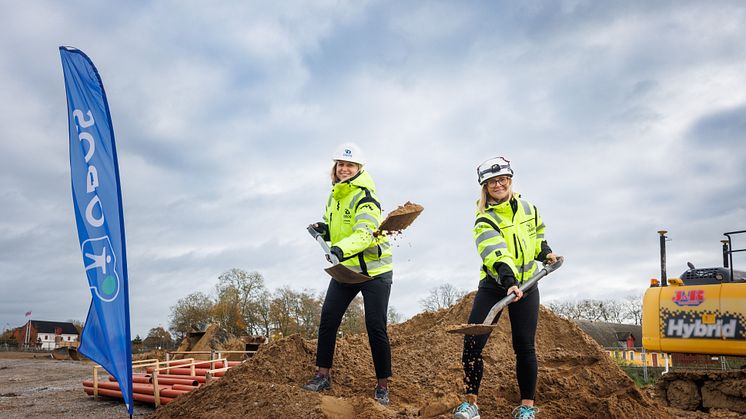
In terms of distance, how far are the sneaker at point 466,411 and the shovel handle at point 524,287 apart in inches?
22.9

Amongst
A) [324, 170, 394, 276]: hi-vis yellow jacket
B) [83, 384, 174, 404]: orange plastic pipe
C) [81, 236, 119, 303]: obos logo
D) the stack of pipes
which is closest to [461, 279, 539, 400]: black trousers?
[324, 170, 394, 276]: hi-vis yellow jacket

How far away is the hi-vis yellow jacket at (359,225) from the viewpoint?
471cm

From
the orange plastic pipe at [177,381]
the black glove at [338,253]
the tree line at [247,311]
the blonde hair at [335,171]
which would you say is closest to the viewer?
the black glove at [338,253]

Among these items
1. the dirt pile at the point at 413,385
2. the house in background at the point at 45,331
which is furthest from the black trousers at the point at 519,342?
the house in background at the point at 45,331

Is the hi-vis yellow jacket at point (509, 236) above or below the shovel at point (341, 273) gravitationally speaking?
above

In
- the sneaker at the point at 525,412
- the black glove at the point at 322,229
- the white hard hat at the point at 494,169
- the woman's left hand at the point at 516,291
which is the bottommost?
the sneaker at the point at 525,412

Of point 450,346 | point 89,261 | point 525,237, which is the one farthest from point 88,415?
point 525,237

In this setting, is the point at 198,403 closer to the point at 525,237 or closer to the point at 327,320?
the point at 327,320

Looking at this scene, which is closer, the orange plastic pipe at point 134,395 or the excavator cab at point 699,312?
the orange plastic pipe at point 134,395

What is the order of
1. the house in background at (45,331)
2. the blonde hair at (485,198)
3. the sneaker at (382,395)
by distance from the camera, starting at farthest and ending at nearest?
the house in background at (45,331) → the sneaker at (382,395) → the blonde hair at (485,198)

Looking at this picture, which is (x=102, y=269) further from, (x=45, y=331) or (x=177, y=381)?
(x=45, y=331)

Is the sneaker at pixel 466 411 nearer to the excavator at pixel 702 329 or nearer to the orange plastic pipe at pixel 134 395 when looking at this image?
the orange plastic pipe at pixel 134 395

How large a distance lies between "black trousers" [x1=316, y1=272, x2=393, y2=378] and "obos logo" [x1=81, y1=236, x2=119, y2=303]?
1675mm

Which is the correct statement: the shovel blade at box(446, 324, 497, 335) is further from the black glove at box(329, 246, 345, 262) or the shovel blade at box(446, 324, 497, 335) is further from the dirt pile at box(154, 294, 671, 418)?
the black glove at box(329, 246, 345, 262)
